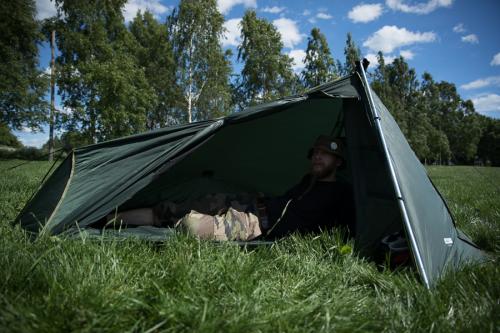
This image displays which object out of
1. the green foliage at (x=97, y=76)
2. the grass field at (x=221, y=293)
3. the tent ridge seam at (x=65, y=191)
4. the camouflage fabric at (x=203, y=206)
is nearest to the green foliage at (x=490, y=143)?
the green foliage at (x=97, y=76)

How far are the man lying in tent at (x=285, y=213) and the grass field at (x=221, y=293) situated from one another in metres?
0.58

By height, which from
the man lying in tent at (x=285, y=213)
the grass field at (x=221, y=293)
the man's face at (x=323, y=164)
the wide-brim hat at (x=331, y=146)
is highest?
the wide-brim hat at (x=331, y=146)

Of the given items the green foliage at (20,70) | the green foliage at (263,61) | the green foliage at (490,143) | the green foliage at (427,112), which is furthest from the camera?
the green foliage at (490,143)

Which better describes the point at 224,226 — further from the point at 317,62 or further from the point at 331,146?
the point at 317,62

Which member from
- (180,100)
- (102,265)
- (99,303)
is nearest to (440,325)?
(99,303)

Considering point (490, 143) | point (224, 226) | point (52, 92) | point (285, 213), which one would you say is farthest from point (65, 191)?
point (490, 143)

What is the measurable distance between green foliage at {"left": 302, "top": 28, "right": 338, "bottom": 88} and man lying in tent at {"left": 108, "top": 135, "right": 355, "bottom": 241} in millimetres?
19939

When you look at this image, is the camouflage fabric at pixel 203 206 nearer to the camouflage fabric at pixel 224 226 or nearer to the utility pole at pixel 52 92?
the camouflage fabric at pixel 224 226

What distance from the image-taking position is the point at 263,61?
21609mm

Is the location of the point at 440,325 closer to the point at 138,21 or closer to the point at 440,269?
the point at 440,269

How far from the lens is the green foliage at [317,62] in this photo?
22125mm

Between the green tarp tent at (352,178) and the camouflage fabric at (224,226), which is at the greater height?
the green tarp tent at (352,178)

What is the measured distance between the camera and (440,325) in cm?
146

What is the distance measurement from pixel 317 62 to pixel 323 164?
67.6 ft
